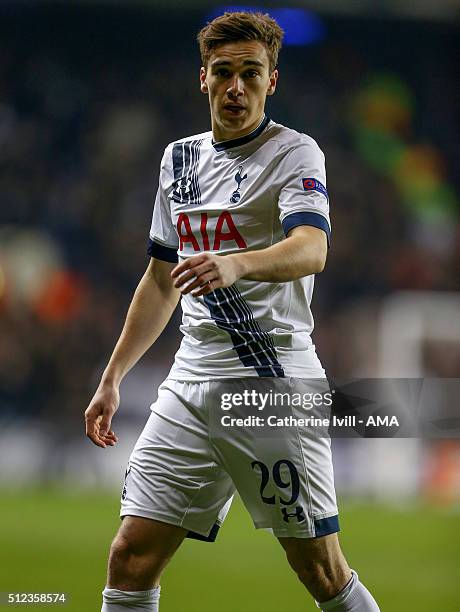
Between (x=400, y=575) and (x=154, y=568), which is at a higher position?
(x=154, y=568)

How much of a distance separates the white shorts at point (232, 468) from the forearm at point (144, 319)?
0.33 meters

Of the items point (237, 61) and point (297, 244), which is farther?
point (237, 61)

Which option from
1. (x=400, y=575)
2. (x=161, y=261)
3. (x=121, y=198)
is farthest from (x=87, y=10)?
(x=161, y=261)

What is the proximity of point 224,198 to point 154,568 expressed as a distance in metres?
1.18

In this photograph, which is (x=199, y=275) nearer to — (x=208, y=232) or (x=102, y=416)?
(x=208, y=232)

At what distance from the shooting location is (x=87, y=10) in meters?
17.1

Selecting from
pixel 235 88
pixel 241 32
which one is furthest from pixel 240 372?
pixel 241 32

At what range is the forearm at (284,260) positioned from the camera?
3.04 m

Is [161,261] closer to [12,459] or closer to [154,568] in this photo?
[154,568]

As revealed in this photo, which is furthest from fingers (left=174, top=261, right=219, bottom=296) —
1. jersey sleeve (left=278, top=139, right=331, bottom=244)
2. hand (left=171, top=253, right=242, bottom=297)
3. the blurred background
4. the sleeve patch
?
the blurred background

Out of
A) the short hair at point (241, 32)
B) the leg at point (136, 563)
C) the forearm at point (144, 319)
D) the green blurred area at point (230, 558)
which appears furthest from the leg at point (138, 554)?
the green blurred area at point (230, 558)

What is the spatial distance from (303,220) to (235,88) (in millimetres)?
505

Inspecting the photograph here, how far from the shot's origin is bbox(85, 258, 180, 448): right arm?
3.74m

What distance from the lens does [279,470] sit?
350cm
